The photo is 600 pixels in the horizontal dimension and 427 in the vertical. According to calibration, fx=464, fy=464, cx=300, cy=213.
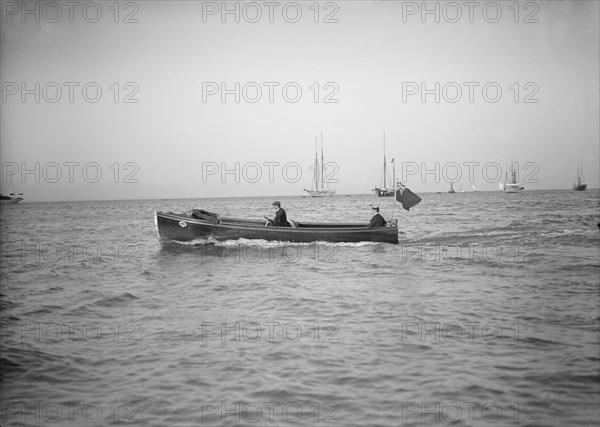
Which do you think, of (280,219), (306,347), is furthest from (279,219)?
(306,347)

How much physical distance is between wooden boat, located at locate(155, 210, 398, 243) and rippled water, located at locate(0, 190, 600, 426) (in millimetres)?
5162

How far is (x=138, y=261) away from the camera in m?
19.9

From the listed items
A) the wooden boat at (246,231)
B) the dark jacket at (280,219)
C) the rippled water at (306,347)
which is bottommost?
the rippled water at (306,347)

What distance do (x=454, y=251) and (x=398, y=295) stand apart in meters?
10.5

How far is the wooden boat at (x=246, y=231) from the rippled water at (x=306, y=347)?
16.9 feet

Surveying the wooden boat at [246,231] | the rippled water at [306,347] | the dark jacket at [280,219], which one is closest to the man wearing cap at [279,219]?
the dark jacket at [280,219]

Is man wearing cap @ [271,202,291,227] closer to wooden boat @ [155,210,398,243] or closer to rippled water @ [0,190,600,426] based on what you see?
wooden boat @ [155,210,398,243]

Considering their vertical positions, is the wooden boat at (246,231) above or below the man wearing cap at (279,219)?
below

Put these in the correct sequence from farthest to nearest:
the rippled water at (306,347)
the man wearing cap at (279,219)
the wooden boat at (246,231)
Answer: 1. the man wearing cap at (279,219)
2. the wooden boat at (246,231)
3. the rippled water at (306,347)

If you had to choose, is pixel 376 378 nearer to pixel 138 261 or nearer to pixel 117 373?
pixel 117 373

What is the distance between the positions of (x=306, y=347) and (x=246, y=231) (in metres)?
14.4

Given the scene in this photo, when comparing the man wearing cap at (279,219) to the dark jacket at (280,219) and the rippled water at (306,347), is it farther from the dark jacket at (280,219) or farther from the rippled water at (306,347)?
the rippled water at (306,347)

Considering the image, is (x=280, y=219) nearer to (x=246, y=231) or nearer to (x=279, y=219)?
(x=279, y=219)

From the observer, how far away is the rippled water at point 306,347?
17.3 feet
